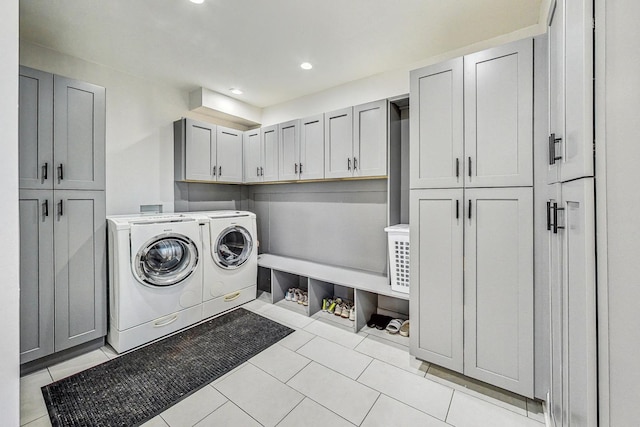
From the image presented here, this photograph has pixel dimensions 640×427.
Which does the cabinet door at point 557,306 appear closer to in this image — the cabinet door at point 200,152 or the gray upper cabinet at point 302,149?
the gray upper cabinet at point 302,149

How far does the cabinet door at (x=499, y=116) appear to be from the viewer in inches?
65.4

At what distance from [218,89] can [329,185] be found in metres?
1.88

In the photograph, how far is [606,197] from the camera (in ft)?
2.22

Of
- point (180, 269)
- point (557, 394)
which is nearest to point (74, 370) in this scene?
point (180, 269)

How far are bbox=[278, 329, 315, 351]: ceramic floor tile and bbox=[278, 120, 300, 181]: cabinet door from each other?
175 centimetres

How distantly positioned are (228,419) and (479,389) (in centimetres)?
168

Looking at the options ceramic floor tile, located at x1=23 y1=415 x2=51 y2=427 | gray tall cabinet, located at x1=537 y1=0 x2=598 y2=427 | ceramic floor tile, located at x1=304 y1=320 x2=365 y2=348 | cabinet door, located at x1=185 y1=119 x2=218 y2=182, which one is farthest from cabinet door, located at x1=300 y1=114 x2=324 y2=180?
ceramic floor tile, located at x1=23 y1=415 x2=51 y2=427

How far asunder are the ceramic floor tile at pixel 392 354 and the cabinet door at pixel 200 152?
2.66 m

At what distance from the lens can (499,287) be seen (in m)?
1.75

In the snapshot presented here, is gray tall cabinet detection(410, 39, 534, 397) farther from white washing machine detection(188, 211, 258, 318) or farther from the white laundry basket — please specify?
white washing machine detection(188, 211, 258, 318)

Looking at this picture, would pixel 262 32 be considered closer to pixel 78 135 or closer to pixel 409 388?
pixel 78 135

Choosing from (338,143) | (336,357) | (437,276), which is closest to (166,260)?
(336,357)

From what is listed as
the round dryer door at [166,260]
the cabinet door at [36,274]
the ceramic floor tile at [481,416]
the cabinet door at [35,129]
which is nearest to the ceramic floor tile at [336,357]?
the ceramic floor tile at [481,416]

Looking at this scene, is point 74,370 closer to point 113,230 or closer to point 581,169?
point 113,230
